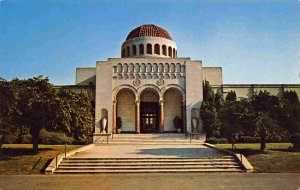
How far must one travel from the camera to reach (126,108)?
36406mm

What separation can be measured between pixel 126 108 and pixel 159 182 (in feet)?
81.1

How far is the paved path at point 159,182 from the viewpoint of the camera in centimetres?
1084

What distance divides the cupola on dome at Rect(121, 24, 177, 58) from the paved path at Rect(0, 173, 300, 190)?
84.4ft

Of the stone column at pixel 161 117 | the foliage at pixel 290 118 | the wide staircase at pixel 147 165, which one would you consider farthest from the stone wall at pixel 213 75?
the wide staircase at pixel 147 165

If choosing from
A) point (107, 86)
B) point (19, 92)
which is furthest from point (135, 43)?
point (19, 92)

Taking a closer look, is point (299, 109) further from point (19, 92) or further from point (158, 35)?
point (158, 35)

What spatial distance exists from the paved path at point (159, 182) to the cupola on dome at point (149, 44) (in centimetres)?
2572

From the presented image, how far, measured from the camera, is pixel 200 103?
34.3 meters

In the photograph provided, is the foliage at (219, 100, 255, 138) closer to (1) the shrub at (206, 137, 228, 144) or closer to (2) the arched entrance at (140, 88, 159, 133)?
(1) the shrub at (206, 137, 228, 144)

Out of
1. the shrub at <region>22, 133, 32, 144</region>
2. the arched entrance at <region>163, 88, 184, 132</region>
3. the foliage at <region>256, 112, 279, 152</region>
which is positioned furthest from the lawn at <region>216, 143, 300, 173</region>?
the shrub at <region>22, 133, 32, 144</region>

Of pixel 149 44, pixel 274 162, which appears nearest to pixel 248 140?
pixel 274 162

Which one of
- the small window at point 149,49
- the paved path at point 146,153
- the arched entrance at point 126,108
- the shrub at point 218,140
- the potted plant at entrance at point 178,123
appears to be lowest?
the paved path at point 146,153

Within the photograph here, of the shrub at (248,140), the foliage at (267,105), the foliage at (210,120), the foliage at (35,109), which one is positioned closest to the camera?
the foliage at (35,109)

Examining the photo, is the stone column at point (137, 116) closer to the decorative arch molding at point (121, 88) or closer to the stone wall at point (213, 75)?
the decorative arch molding at point (121, 88)
